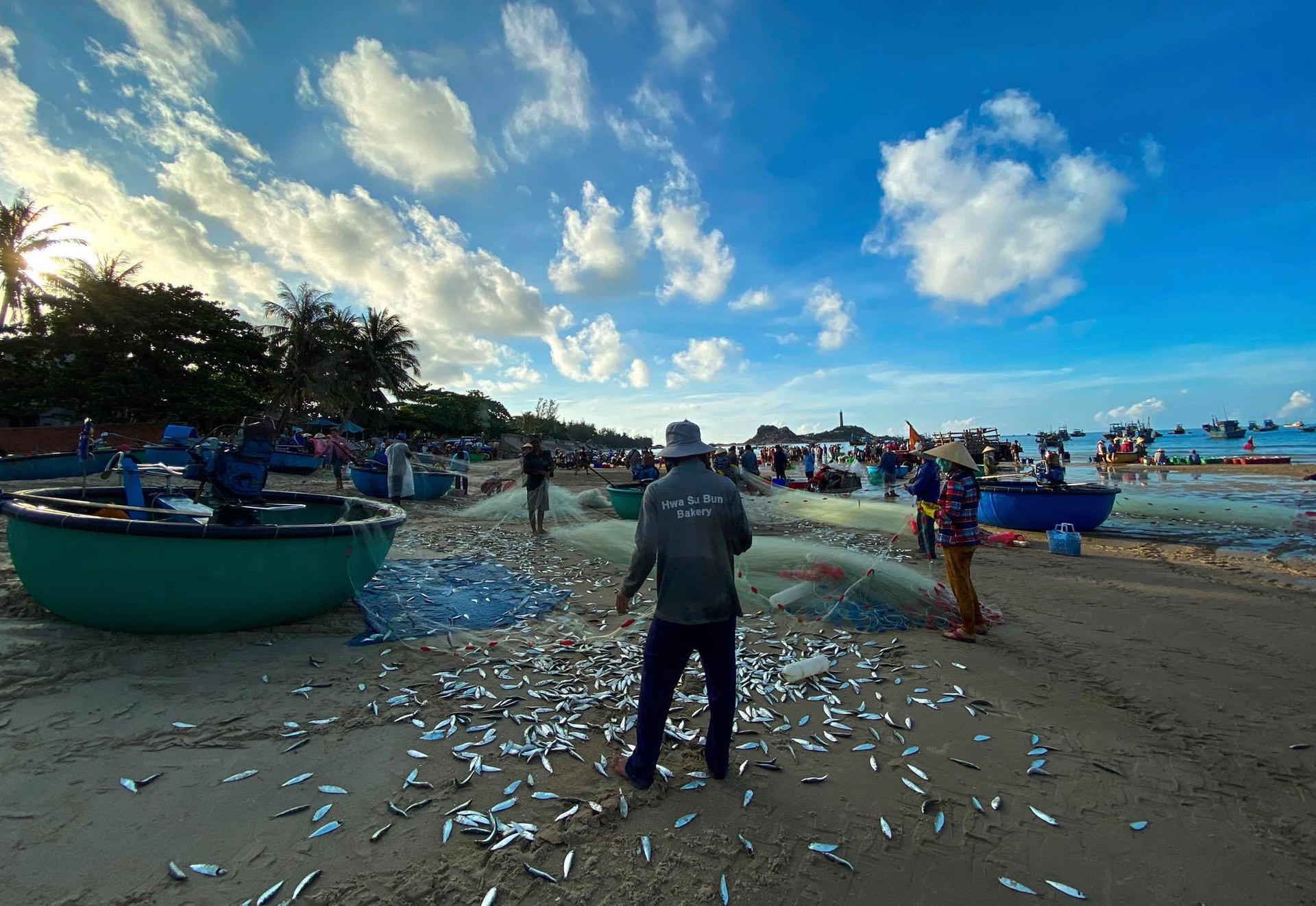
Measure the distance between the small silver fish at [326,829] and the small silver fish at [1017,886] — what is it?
11.0ft

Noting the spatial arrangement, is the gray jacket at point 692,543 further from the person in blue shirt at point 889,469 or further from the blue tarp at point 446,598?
the person in blue shirt at point 889,469

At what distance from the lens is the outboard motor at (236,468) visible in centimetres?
633

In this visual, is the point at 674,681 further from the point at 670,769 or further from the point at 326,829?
the point at 326,829

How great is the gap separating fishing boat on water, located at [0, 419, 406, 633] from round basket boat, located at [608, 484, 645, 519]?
8.56 m

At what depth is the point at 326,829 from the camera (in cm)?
298

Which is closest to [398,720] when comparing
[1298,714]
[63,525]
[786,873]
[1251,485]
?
[786,873]

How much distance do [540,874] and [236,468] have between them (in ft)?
19.2

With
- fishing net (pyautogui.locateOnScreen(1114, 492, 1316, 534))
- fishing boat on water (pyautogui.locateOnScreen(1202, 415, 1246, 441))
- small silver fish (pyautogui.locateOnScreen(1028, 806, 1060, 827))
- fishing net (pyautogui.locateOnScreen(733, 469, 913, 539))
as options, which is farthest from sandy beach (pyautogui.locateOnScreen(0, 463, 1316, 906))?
fishing boat on water (pyautogui.locateOnScreen(1202, 415, 1246, 441))

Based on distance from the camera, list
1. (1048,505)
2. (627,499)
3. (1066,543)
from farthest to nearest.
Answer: (627,499), (1048,505), (1066,543)

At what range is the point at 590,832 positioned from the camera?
10.0 ft

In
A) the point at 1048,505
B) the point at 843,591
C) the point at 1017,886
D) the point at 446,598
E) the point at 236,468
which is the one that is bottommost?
the point at 1017,886

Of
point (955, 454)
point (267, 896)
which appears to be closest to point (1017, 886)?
point (267, 896)

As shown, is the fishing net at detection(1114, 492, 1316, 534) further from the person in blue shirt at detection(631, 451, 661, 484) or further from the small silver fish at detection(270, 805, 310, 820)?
the small silver fish at detection(270, 805, 310, 820)

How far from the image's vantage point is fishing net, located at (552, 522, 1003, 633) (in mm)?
6758
